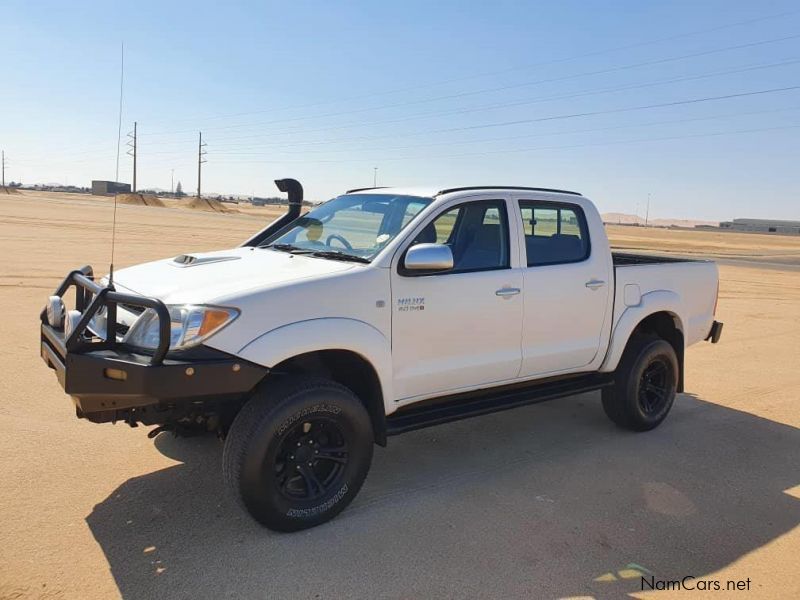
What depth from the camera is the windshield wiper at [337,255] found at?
4156mm

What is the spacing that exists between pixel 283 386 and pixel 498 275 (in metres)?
1.77

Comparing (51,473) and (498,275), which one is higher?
(498,275)

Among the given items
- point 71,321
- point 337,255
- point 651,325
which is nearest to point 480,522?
point 337,255

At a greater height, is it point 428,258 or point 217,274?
point 428,258

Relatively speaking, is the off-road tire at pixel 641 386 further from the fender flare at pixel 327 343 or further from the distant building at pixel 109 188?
the distant building at pixel 109 188

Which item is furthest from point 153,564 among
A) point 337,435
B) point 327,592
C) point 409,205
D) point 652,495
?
point 652,495

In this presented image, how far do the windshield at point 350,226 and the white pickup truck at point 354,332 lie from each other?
0.02 m

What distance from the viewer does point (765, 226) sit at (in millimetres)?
154500

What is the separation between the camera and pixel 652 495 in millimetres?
4457

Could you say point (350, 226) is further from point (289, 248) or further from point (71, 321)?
point (71, 321)

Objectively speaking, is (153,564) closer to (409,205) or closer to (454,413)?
(454,413)

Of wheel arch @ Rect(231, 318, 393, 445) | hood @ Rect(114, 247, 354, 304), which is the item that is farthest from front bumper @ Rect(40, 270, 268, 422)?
hood @ Rect(114, 247, 354, 304)

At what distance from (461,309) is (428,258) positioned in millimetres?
553

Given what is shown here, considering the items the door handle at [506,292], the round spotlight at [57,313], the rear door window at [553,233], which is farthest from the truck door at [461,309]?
the round spotlight at [57,313]
